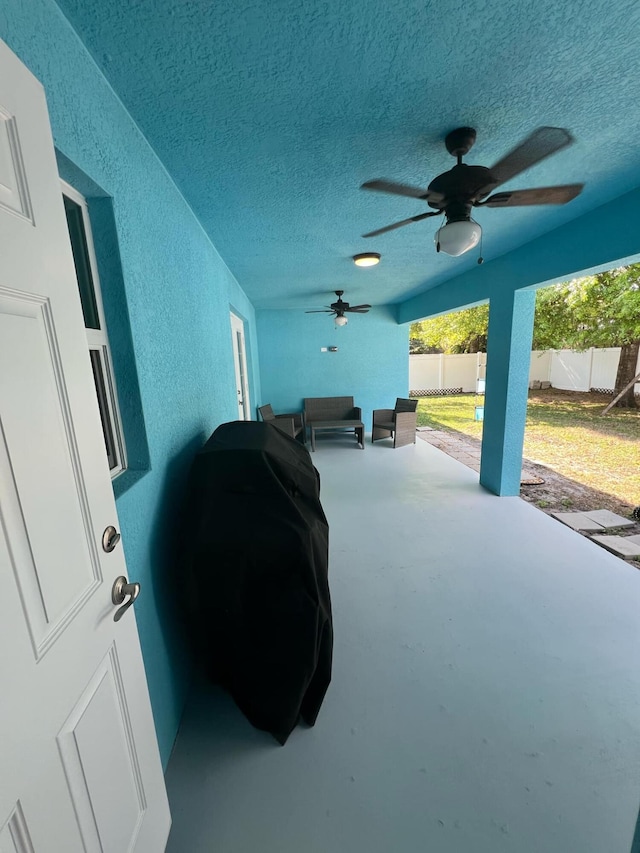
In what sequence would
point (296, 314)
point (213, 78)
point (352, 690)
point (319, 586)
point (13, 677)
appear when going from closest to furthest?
point (13, 677) → point (213, 78) → point (319, 586) → point (352, 690) → point (296, 314)

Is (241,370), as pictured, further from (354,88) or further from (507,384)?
(354,88)

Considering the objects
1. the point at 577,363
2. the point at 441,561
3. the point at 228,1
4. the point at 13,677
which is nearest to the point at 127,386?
the point at 13,677

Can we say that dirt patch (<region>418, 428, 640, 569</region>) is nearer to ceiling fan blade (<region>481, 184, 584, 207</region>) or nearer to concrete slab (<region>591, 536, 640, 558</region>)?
concrete slab (<region>591, 536, 640, 558</region>)

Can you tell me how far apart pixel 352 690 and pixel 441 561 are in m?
1.35

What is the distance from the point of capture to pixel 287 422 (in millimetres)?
5902

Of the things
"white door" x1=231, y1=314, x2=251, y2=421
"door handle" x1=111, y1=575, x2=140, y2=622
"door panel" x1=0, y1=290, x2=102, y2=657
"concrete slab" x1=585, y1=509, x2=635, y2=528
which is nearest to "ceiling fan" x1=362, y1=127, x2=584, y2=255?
"door panel" x1=0, y1=290, x2=102, y2=657

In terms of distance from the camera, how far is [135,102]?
1.35 m

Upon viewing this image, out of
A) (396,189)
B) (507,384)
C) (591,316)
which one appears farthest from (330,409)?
(591,316)

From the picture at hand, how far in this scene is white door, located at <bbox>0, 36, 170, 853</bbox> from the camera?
2.04ft

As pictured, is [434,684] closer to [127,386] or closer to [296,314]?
[127,386]

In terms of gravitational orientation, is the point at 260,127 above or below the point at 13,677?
above

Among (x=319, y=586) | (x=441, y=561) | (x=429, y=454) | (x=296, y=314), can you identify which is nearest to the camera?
(x=319, y=586)

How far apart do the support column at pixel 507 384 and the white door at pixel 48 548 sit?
388 cm

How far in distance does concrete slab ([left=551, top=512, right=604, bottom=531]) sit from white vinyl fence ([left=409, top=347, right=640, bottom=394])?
393 inches
